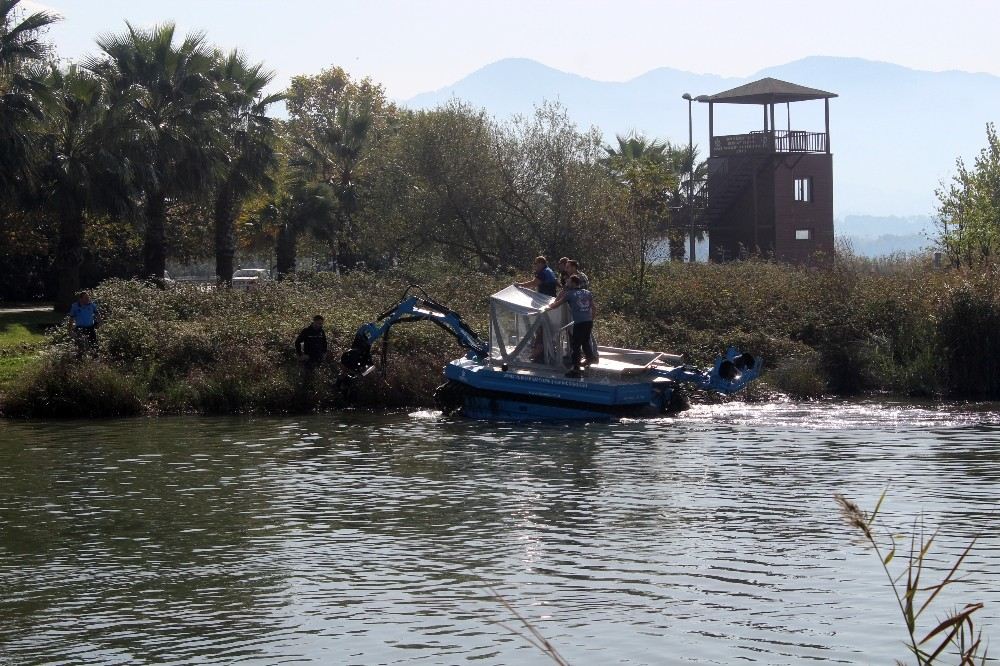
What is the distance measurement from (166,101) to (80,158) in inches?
126

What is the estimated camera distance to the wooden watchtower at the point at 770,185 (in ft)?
200

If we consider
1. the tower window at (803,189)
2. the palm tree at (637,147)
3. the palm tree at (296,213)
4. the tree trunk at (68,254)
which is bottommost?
the tree trunk at (68,254)

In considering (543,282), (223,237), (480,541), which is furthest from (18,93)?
(480,541)

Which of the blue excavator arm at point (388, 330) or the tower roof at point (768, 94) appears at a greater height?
the tower roof at point (768, 94)

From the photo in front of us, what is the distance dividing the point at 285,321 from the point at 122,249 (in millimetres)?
29374

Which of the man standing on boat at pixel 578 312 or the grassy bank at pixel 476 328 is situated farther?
the grassy bank at pixel 476 328

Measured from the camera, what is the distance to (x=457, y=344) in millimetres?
29906

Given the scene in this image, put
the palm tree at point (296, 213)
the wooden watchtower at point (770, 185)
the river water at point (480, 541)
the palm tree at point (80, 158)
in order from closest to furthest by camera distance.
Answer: the river water at point (480, 541), the palm tree at point (80, 158), the palm tree at point (296, 213), the wooden watchtower at point (770, 185)

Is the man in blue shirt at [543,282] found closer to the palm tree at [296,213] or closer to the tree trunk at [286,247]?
the palm tree at [296,213]

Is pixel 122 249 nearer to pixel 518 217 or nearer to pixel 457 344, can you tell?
pixel 518 217

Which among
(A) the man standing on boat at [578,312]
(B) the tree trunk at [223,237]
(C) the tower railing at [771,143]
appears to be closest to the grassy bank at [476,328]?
(A) the man standing on boat at [578,312]

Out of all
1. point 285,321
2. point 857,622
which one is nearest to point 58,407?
point 285,321

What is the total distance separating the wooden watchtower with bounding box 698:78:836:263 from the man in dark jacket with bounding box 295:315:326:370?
113ft

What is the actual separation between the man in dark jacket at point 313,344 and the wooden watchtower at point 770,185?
34416mm
